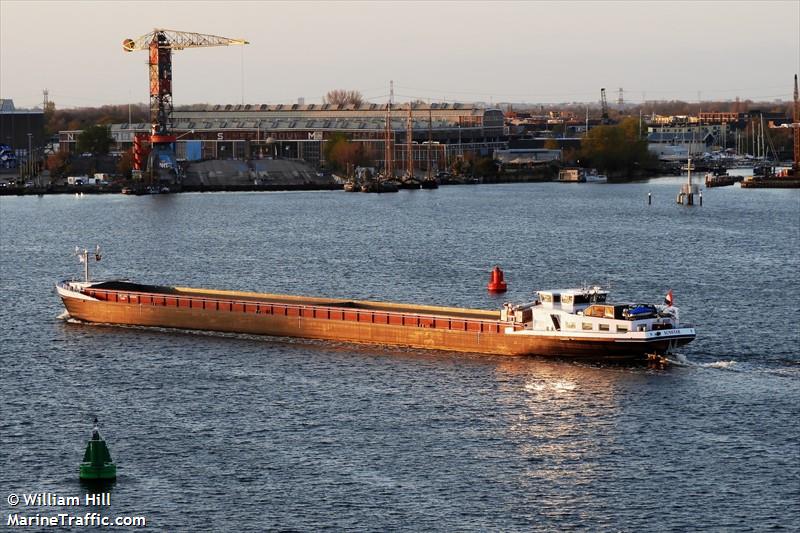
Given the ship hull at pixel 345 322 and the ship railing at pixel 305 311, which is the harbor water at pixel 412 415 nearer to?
the ship hull at pixel 345 322

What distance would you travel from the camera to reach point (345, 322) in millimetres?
49438

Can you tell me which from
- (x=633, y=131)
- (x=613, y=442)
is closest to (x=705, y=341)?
(x=613, y=442)

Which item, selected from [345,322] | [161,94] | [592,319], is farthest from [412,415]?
[161,94]

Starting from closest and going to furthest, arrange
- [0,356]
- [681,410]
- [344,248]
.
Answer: [681,410], [0,356], [344,248]

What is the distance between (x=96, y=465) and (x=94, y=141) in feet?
488

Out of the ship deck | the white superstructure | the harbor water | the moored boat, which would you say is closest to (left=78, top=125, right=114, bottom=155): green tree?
the moored boat

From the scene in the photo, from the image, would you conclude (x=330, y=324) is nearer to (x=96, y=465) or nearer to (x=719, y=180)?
(x=96, y=465)

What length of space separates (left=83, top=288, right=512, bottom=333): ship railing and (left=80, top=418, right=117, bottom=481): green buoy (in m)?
16.8

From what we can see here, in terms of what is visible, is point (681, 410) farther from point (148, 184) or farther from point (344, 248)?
point (148, 184)

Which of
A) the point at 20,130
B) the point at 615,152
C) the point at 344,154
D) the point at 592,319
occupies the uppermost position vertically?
the point at 20,130

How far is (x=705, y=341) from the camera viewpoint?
48.3m

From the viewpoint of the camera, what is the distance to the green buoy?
107 feet

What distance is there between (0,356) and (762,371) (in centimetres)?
2394

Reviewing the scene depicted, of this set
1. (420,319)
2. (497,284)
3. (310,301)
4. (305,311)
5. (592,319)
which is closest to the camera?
(592,319)
